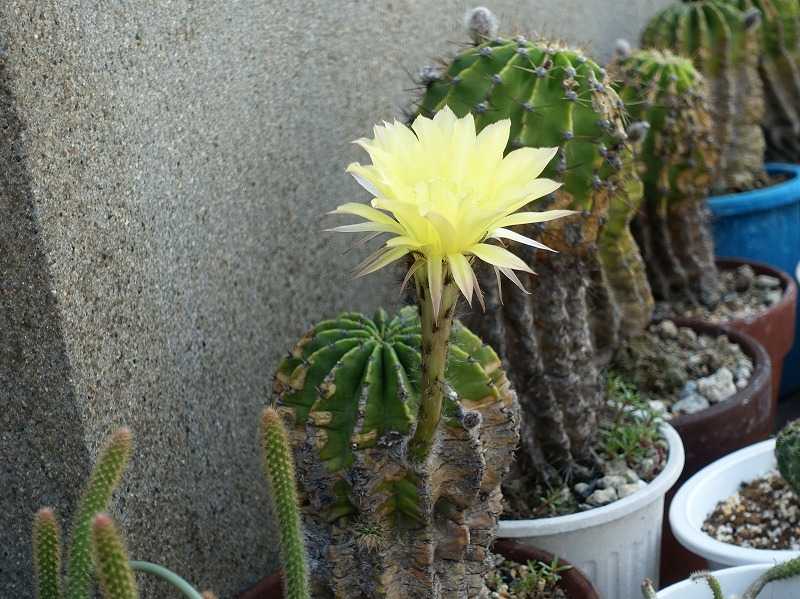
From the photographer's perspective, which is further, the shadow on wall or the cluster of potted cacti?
the shadow on wall

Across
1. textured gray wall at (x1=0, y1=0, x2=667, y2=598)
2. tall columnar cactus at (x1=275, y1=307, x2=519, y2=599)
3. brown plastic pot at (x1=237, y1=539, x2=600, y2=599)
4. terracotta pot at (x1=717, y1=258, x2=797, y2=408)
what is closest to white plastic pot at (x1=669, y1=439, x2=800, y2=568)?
brown plastic pot at (x1=237, y1=539, x2=600, y2=599)

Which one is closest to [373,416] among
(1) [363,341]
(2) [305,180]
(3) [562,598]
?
(1) [363,341]

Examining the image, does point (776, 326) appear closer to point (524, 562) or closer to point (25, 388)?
point (524, 562)

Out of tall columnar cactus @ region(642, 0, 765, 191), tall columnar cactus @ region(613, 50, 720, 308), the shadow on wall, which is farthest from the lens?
tall columnar cactus @ region(642, 0, 765, 191)

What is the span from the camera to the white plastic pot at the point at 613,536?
1891 millimetres

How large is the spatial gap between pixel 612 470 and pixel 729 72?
1.74m

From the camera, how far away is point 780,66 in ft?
11.9

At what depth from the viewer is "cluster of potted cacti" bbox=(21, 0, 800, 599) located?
3.88ft

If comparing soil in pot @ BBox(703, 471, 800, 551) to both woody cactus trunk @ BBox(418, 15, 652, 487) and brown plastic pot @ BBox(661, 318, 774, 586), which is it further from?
woody cactus trunk @ BBox(418, 15, 652, 487)

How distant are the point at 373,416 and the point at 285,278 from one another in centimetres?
71

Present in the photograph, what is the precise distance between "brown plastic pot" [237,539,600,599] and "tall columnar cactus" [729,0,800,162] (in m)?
2.36

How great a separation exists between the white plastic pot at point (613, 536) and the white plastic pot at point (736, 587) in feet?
0.77

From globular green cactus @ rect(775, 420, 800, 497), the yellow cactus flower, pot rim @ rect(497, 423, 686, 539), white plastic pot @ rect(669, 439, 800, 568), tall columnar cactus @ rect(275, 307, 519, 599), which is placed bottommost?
white plastic pot @ rect(669, 439, 800, 568)

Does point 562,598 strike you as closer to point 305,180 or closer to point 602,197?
point 602,197
